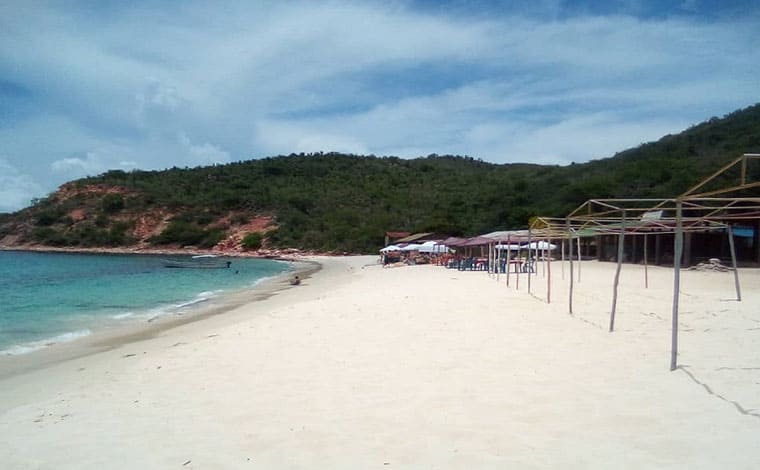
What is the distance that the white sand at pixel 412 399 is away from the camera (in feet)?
13.1

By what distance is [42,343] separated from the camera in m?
11.8

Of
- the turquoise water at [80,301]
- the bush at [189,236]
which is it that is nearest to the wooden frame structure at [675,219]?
the turquoise water at [80,301]

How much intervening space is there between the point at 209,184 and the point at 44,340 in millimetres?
70837

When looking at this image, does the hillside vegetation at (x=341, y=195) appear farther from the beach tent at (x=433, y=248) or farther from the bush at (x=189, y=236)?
the beach tent at (x=433, y=248)

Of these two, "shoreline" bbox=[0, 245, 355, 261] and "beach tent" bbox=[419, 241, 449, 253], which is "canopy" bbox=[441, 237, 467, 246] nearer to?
"beach tent" bbox=[419, 241, 449, 253]

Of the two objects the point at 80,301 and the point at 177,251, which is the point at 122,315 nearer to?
the point at 80,301

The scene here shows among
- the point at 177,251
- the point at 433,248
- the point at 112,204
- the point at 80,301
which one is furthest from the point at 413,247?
the point at 112,204

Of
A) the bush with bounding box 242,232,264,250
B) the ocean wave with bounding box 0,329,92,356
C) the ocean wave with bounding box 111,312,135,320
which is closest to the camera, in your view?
the ocean wave with bounding box 0,329,92,356

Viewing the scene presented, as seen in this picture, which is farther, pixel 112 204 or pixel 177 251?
pixel 112 204

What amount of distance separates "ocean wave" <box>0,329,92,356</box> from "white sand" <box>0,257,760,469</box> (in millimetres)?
2307

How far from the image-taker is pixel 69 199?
79438 millimetres

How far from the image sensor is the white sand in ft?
13.1

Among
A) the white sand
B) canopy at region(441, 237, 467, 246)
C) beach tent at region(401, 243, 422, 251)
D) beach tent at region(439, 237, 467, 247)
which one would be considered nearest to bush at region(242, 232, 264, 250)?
beach tent at region(401, 243, 422, 251)

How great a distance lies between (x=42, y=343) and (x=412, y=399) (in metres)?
9.57
